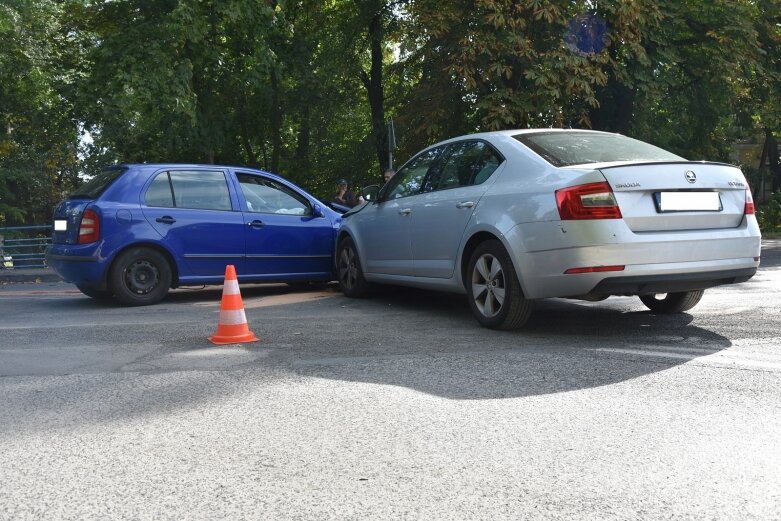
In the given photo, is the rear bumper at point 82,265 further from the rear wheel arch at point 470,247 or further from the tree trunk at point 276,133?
the tree trunk at point 276,133

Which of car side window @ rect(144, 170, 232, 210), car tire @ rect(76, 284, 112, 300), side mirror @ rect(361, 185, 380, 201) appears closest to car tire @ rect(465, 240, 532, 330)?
side mirror @ rect(361, 185, 380, 201)

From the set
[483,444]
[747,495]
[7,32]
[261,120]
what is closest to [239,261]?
[483,444]

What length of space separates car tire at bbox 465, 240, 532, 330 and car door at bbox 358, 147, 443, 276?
1.24 meters

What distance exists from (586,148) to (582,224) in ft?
3.41

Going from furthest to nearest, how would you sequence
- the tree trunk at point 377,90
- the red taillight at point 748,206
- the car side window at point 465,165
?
the tree trunk at point 377,90 < the car side window at point 465,165 < the red taillight at point 748,206

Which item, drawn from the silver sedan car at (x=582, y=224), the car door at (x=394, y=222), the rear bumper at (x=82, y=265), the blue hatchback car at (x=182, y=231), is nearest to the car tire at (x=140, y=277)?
the blue hatchback car at (x=182, y=231)

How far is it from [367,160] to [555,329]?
58.6ft

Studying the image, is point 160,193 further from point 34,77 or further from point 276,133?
point 34,77

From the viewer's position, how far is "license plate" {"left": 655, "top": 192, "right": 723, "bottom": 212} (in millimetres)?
6045

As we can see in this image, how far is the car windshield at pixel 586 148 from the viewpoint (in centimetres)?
649

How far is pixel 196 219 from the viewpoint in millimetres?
9883

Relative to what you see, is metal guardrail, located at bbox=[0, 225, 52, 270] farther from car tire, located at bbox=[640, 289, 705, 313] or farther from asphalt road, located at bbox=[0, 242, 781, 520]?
car tire, located at bbox=[640, 289, 705, 313]

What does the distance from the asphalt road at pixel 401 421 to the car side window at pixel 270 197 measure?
3.37m

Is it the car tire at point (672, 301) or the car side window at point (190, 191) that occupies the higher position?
the car side window at point (190, 191)
